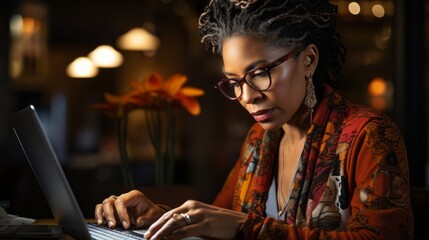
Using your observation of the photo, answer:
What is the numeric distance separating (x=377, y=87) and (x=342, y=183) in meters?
3.04

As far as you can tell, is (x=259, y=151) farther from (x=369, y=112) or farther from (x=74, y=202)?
(x=74, y=202)

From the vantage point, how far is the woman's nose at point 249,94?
1.68 m

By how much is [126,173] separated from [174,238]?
956 mm

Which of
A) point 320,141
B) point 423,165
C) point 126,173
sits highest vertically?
point 320,141

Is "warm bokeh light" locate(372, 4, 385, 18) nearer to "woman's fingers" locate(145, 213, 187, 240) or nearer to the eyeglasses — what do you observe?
the eyeglasses

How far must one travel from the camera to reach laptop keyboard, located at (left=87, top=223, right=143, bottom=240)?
143 cm

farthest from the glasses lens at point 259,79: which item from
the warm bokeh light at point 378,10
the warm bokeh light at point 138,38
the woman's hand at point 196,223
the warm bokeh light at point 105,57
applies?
the warm bokeh light at point 105,57

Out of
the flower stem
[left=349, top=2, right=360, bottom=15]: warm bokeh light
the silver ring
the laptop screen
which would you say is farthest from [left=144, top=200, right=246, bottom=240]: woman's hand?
[left=349, top=2, right=360, bottom=15]: warm bokeh light

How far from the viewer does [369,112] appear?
1666 mm

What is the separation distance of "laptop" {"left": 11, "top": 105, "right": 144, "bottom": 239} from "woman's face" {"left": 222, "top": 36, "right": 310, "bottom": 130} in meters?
0.41

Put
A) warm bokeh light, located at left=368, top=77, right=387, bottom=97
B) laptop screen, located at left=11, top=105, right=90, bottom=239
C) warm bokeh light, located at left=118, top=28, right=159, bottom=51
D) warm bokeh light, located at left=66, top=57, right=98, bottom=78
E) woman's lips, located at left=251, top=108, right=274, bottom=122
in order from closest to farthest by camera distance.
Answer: laptop screen, located at left=11, top=105, right=90, bottom=239 < woman's lips, located at left=251, top=108, right=274, bottom=122 < warm bokeh light, located at left=368, top=77, right=387, bottom=97 < warm bokeh light, located at left=118, top=28, right=159, bottom=51 < warm bokeh light, located at left=66, top=57, right=98, bottom=78

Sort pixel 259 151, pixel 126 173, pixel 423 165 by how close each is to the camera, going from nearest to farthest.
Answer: pixel 259 151, pixel 126 173, pixel 423 165

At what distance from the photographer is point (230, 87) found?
181 centimetres

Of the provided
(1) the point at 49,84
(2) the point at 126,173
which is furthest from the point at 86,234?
(1) the point at 49,84
